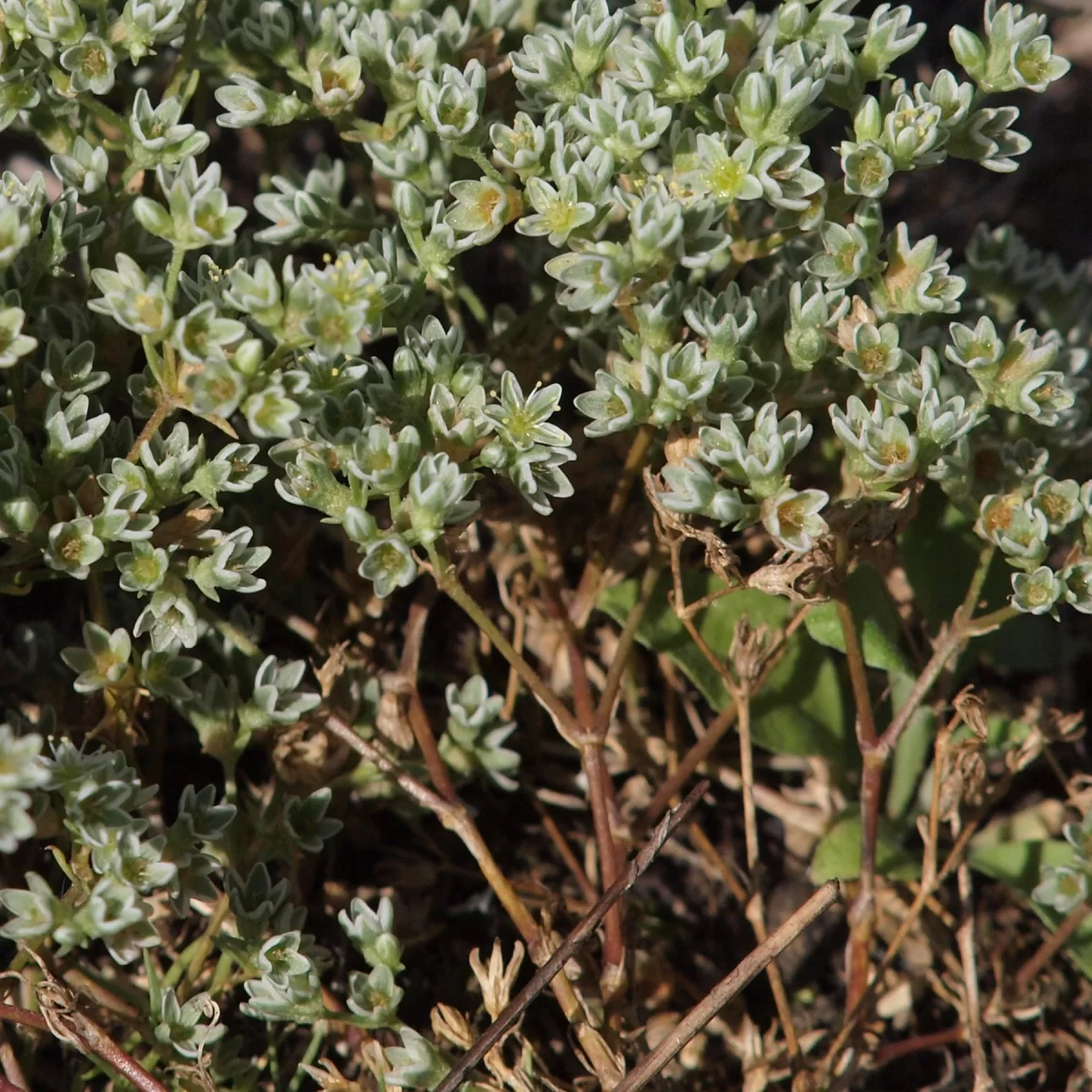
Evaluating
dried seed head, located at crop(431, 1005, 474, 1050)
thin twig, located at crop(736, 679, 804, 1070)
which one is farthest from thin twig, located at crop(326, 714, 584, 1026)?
thin twig, located at crop(736, 679, 804, 1070)

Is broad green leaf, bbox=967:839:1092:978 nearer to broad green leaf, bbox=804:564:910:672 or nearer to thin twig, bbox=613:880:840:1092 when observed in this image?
broad green leaf, bbox=804:564:910:672

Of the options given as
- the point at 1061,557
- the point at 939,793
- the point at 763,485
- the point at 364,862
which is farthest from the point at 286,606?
the point at 1061,557

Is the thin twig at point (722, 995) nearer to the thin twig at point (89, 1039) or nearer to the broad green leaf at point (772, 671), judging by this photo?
the broad green leaf at point (772, 671)

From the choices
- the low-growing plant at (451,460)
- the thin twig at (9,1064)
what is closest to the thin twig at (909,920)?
the low-growing plant at (451,460)

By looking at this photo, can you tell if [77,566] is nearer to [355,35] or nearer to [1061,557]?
[355,35]

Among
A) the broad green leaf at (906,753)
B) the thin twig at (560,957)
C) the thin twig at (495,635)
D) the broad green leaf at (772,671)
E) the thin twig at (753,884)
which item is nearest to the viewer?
the thin twig at (560,957)
